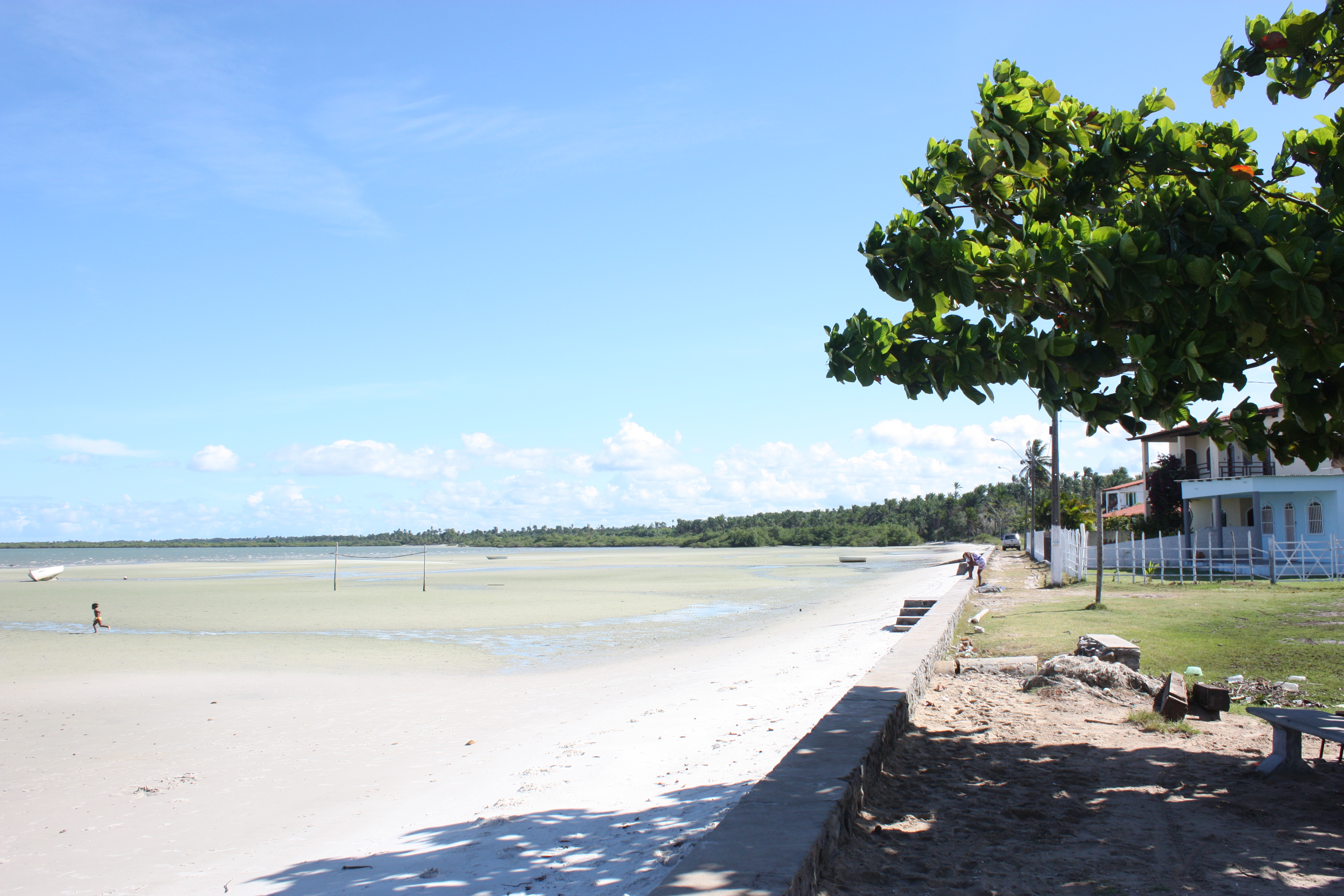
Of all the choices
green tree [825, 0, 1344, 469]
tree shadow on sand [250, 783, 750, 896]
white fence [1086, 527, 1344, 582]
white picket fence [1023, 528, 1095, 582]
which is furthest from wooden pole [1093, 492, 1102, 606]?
tree shadow on sand [250, 783, 750, 896]

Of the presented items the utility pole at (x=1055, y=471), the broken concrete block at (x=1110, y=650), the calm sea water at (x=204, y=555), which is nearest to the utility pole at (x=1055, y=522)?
the utility pole at (x=1055, y=471)

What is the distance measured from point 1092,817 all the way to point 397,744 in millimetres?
7338

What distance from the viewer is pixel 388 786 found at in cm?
784

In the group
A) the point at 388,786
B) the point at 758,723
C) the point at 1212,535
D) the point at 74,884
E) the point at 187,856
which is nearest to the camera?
the point at 74,884

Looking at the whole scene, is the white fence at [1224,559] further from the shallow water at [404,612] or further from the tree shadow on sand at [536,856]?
the tree shadow on sand at [536,856]

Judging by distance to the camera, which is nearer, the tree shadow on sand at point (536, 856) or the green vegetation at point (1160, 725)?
the tree shadow on sand at point (536, 856)

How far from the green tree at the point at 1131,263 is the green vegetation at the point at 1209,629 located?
15.2 feet

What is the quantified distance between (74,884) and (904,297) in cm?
672

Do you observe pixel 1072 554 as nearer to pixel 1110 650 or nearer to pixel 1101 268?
pixel 1110 650

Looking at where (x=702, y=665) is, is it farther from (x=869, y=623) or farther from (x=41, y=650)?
(x=41, y=650)

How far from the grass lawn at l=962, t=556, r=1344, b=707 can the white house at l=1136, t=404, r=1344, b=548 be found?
668 centimetres

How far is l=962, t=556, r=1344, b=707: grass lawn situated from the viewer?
920cm

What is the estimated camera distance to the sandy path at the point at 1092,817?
12.3 feet

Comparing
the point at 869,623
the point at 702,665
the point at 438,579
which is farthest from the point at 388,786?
the point at 438,579
